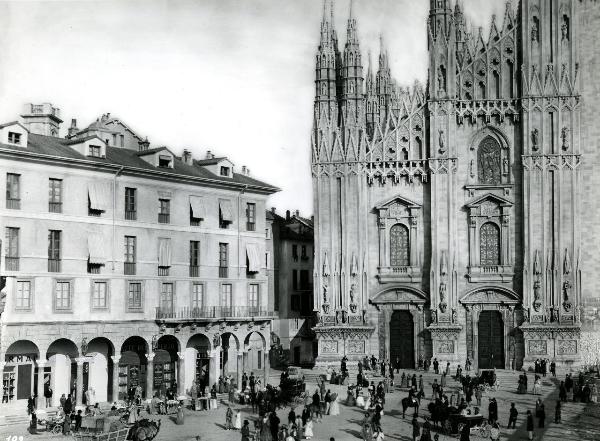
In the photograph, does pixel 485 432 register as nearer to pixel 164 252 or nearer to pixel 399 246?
pixel 164 252

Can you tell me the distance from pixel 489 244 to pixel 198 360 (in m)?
19.8

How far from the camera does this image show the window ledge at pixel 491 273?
53375 millimetres

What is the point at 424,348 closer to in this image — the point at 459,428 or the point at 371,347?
the point at 371,347

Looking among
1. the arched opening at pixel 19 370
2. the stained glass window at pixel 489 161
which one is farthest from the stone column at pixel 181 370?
the stained glass window at pixel 489 161

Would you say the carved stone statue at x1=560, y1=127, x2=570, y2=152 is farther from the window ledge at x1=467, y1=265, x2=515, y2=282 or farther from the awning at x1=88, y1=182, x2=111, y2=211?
the awning at x1=88, y1=182, x2=111, y2=211

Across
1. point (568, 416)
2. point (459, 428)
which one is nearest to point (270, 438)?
point (459, 428)

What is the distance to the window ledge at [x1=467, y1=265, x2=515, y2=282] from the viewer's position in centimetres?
5338

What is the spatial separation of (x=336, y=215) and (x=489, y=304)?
11.3 meters

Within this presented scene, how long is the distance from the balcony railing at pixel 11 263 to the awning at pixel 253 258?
54.1 ft

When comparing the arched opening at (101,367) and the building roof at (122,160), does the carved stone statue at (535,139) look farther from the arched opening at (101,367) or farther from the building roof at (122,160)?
the arched opening at (101,367)

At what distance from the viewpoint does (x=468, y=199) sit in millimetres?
54219

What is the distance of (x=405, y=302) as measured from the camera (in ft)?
180

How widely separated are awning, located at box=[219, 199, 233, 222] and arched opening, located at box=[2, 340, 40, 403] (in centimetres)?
1476

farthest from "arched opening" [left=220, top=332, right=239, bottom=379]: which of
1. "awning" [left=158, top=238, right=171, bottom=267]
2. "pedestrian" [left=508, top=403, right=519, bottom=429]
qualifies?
"pedestrian" [left=508, top=403, right=519, bottom=429]
